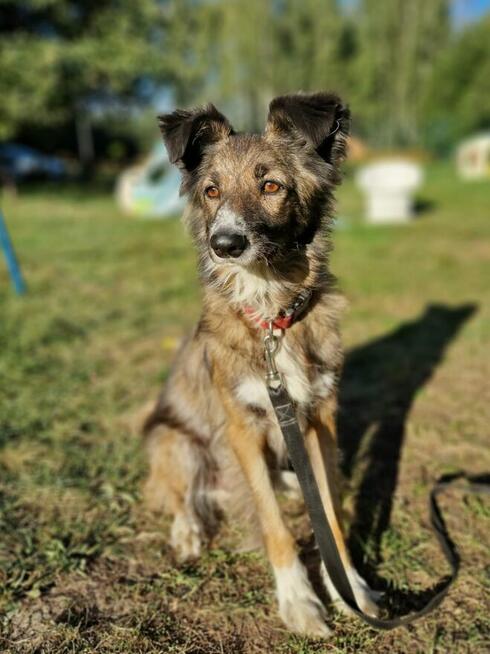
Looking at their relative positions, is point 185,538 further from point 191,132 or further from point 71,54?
point 71,54

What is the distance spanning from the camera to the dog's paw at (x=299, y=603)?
223cm

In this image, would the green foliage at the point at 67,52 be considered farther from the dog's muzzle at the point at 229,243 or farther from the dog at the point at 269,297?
the dog's muzzle at the point at 229,243

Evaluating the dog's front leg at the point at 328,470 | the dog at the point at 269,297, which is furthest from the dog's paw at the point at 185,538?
the dog's front leg at the point at 328,470

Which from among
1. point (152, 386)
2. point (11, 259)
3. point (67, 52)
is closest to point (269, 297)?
point (152, 386)

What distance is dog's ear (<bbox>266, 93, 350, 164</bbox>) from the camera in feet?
7.80

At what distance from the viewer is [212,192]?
8.64ft

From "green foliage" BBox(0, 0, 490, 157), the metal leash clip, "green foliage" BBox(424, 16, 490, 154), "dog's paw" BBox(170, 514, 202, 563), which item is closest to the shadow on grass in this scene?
"dog's paw" BBox(170, 514, 202, 563)

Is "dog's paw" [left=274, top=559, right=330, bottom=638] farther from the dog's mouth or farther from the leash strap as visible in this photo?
the dog's mouth

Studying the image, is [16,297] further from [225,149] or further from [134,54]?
[134,54]

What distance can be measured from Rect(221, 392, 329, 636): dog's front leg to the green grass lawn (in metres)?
0.09

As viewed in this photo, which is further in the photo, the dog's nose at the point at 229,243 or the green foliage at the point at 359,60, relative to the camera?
the green foliage at the point at 359,60

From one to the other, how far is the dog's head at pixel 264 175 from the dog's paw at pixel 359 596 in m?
1.55

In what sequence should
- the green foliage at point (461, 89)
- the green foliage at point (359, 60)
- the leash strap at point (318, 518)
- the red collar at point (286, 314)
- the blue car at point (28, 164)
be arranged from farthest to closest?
the green foliage at point (359, 60) < the green foliage at point (461, 89) < the blue car at point (28, 164) < the red collar at point (286, 314) < the leash strap at point (318, 518)

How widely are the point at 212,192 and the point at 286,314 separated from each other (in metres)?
0.75
